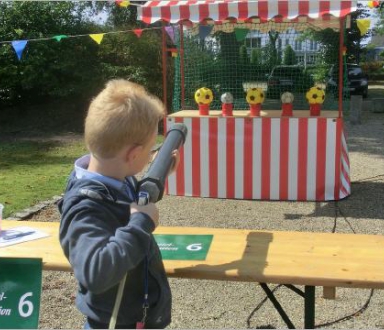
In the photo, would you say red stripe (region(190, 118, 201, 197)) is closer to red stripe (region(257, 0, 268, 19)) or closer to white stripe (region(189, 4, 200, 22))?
white stripe (region(189, 4, 200, 22))

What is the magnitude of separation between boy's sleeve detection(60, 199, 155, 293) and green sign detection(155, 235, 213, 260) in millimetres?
756

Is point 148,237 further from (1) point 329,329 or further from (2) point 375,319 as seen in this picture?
(2) point 375,319

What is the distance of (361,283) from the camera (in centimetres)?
192

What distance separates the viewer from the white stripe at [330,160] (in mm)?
5918

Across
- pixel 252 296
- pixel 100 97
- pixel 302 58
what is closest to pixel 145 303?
pixel 100 97

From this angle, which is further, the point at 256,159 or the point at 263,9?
the point at 256,159

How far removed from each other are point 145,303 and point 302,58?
388 inches

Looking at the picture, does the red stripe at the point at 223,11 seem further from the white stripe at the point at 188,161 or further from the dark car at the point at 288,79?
the dark car at the point at 288,79

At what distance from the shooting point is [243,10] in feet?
18.2

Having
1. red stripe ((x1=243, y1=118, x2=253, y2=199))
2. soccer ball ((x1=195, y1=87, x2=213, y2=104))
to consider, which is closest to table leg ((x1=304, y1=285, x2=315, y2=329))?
red stripe ((x1=243, y1=118, x2=253, y2=199))

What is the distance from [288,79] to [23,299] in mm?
9161

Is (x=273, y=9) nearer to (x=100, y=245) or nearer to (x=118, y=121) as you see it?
(x=118, y=121)

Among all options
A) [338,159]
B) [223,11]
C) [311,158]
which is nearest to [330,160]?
[338,159]

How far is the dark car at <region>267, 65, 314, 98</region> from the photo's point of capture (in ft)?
33.2
